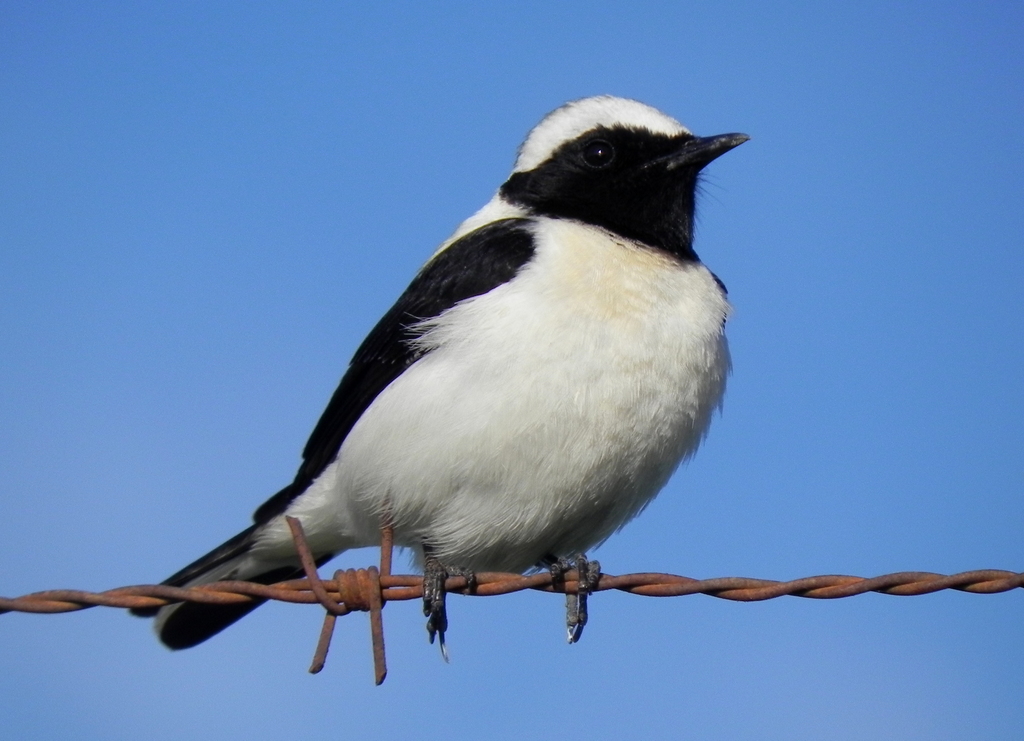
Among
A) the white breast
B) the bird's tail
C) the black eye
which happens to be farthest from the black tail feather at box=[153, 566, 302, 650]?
the black eye

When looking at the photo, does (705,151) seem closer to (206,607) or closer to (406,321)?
(406,321)

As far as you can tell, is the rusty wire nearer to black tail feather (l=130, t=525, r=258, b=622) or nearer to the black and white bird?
the black and white bird

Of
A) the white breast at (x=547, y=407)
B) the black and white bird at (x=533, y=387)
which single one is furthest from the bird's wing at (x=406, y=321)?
the white breast at (x=547, y=407)

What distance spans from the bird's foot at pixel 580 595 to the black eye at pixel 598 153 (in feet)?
7.86

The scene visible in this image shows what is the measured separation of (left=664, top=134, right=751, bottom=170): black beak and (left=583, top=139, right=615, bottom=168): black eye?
0.33m

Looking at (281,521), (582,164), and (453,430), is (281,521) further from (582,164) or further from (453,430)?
(582,164)

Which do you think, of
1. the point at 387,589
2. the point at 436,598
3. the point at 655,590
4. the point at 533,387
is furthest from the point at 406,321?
the point at 655,590

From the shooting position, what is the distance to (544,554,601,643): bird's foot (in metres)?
5.14

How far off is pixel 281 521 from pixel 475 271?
1.84 m

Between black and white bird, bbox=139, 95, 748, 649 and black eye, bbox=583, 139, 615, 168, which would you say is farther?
black eye, bbox=583, 139, 615, 168

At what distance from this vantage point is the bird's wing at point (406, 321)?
574 centimetres

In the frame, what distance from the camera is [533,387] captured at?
5109 millimetres

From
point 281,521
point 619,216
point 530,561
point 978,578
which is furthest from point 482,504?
point 978,578

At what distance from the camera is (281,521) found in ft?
20.9
